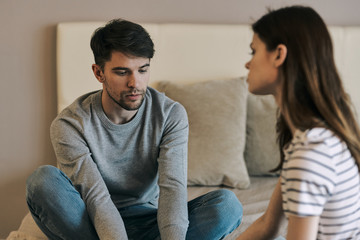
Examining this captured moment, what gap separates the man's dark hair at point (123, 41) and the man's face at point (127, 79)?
0.02 m

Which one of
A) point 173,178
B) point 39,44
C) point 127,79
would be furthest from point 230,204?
point 39,44

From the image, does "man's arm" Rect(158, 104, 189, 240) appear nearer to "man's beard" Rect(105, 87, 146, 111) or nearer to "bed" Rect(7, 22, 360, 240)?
"man's beard" Rect(105, 87, 146, 111)

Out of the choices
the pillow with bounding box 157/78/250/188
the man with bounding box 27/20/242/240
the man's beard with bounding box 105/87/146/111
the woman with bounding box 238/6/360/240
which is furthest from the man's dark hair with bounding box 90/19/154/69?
the pillow with bounding box 157/78/250/188

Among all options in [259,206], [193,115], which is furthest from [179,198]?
[193,115]

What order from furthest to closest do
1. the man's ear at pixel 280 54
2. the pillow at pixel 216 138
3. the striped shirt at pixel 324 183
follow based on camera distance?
the pillow at pixel 216 138, the man's ear at pixel 280 54, the striped shirt at pixel 324 183

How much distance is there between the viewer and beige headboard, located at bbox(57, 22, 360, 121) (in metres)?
2.37

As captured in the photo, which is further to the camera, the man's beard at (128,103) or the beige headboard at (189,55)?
the beige headboard at (189,55)

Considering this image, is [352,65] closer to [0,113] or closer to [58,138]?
[58,138]

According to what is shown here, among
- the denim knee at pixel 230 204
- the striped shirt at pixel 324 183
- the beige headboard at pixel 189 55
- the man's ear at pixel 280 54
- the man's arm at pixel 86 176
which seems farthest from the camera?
the beige headboard at pixel 189 55

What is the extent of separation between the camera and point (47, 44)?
2482 millimetres

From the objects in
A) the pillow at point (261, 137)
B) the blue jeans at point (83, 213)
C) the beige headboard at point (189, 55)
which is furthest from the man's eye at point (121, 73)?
the pillow at point (261, 137)

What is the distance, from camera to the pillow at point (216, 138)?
222 cm

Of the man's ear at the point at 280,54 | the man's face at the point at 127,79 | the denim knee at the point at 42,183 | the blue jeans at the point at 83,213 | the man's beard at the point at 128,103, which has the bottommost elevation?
the blue jeans at the point at 83,213

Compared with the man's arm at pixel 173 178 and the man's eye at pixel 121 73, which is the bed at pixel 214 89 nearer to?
the man's arm at pixel 173 178
